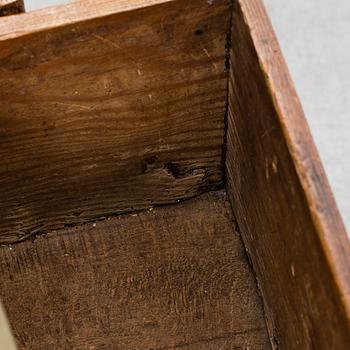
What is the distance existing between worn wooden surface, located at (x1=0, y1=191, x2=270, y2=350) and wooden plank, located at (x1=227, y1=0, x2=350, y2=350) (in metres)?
0.10

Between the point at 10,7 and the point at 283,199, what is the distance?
1.44 feet

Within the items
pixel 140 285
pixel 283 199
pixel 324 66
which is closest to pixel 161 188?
pixel 140 285

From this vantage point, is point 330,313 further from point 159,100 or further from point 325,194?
point 159,100

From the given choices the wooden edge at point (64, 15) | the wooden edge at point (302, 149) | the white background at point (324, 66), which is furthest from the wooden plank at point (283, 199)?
the white background at point (324, 66)

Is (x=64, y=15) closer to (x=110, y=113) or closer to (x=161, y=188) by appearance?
(x=110, y=113)

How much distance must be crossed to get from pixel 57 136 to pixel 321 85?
977 millimetres

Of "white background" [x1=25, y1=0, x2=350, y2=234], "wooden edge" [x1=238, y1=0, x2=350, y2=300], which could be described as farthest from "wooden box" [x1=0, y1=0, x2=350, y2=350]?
"white background" [x1=25, y1=0, x2=350, y2=234]

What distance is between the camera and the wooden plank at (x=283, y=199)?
2.88ft

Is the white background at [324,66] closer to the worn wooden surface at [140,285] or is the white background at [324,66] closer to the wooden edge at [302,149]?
the worn wooden surface at [140,285]

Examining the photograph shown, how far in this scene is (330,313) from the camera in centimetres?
90

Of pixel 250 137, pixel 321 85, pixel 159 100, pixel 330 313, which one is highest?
pixel 321 85

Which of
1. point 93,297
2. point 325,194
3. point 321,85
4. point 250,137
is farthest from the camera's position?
point 321,85

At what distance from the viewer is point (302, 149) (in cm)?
92

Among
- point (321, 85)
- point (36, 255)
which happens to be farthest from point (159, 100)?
point (321, 85)
